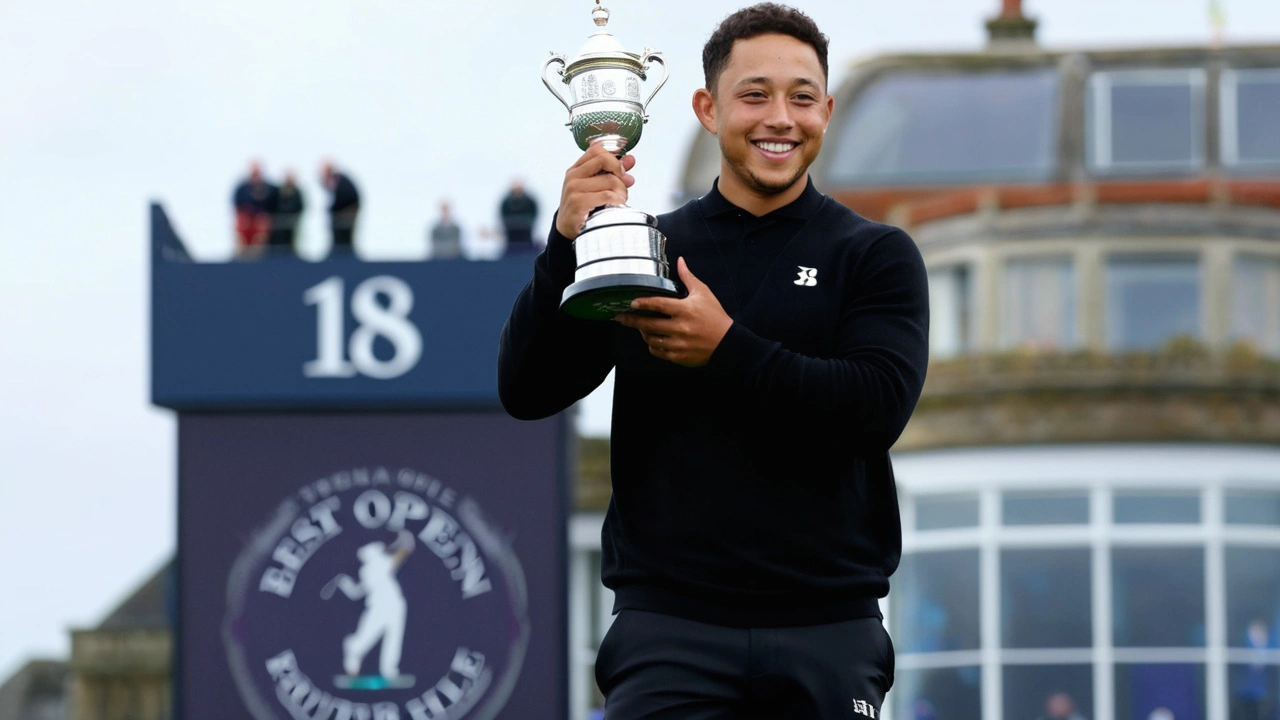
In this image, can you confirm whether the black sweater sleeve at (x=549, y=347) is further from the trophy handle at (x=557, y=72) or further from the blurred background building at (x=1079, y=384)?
the blurred background building at (x=1079, y=384)

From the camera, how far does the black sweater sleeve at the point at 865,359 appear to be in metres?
4.10

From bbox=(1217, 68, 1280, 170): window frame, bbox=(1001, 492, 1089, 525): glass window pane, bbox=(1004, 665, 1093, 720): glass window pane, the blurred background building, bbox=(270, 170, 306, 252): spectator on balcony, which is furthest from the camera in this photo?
bbox=(1217, 68, 1280, 170): window frame

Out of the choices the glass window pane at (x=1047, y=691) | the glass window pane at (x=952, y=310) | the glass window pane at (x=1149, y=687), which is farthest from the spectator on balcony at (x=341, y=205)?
the glass window pane at (x=1149, y=687)

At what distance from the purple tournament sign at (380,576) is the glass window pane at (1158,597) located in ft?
17.7

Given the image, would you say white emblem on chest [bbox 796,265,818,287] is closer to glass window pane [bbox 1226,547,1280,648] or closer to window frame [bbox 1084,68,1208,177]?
glass window pane [bbox 1226,547,1280,648]

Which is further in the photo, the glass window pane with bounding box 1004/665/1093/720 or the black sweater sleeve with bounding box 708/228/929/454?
the glass window pane with bounding box 1004/665/1093/720

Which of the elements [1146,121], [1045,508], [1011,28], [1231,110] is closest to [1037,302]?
[1045,508]

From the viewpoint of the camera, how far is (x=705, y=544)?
165 inches

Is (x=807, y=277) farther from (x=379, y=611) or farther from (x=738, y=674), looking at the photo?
(x=379, y=611)

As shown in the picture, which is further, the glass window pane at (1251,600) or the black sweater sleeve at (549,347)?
the glass window pane at (1251,600)

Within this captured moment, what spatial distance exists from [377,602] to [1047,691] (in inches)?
244

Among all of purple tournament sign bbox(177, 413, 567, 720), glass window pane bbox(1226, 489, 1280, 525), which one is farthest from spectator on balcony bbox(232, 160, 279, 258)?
glass window pane bbox(1226, 489, 1280, 525)

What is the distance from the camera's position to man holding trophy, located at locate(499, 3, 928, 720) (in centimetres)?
413

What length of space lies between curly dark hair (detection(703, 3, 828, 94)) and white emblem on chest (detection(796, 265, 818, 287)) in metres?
0.38
